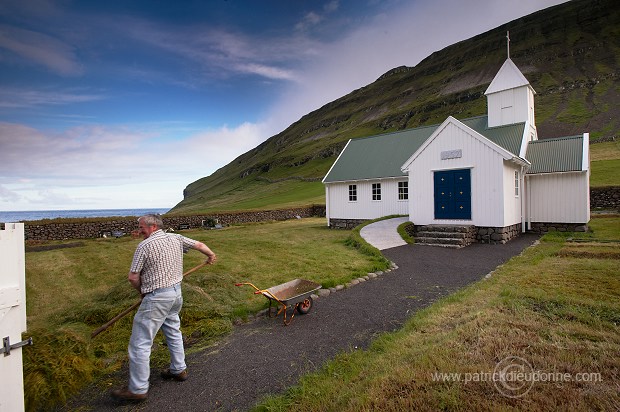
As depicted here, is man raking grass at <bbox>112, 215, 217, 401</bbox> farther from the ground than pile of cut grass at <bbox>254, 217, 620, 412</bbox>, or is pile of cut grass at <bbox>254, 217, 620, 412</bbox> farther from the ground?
man raking grass at <bbox>112, 215, 217, 401</bbox>

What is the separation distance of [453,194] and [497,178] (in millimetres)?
2109

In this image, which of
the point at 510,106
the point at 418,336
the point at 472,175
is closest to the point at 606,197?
the point at 510,106

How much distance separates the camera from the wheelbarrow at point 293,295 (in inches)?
257

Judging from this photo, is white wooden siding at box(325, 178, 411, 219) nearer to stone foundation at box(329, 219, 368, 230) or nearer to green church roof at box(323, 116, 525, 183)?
stone foundation at box(329, 219, 368, 230)

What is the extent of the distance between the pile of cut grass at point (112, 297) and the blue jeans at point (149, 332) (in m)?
0.74

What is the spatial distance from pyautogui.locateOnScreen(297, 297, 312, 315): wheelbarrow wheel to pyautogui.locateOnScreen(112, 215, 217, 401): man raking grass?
8.97ft

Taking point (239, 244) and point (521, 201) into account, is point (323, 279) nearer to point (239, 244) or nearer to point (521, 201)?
point (239, 244)

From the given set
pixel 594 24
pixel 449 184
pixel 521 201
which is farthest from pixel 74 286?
pixel 594 24

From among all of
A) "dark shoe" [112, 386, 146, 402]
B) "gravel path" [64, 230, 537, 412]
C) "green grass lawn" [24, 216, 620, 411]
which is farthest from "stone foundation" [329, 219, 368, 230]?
"dark shoe" [112, 386, 146, 402]

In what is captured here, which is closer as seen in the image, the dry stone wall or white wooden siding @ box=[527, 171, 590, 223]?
white wooden siding @ box=[527, 171, 590, 223]

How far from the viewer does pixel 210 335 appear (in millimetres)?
6137

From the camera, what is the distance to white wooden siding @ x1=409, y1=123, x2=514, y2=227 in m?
15.8

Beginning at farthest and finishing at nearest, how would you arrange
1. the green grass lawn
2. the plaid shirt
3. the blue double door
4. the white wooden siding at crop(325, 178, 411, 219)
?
the white wooden siding at crop(325, 178, 411, 219) → the blue double door → the plaid shirt → the green grass lawn

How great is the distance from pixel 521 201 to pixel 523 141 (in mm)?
3324
